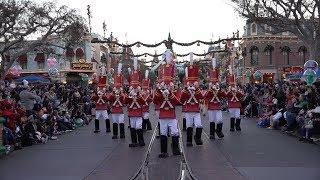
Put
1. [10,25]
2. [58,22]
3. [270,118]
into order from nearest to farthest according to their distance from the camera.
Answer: [270,118] → [10,25] → [58,22]

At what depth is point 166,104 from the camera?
1427 centimetres

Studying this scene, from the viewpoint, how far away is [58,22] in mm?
40125

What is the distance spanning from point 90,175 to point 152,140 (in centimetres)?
665

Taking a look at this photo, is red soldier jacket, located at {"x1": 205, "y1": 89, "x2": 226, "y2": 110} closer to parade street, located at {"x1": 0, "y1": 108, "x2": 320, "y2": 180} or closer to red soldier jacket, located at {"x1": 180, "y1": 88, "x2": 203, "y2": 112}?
parade street, located at {"x1": 0, "y1": 108, "x2": 320, "y2": 180}

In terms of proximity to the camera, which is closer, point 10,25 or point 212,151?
point 212,151

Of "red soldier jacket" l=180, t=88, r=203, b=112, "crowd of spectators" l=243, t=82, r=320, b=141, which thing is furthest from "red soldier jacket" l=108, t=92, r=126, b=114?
"crowd of spectators" l=243, t=82, r=320, b=141

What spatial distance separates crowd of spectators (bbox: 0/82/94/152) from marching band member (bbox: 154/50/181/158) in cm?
477

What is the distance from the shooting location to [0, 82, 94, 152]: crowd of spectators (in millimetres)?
A: 16359

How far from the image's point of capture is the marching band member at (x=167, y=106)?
46.6 feet

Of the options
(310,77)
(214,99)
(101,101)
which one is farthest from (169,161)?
(310,77)

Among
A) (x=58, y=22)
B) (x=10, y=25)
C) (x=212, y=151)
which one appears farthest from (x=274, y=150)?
(x=58, y=22)

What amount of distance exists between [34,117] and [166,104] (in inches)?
261

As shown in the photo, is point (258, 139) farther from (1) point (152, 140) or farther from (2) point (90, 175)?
(2) point (90, 175)

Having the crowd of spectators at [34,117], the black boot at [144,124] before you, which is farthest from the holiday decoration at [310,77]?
the crowd of spectators at [34,117]
